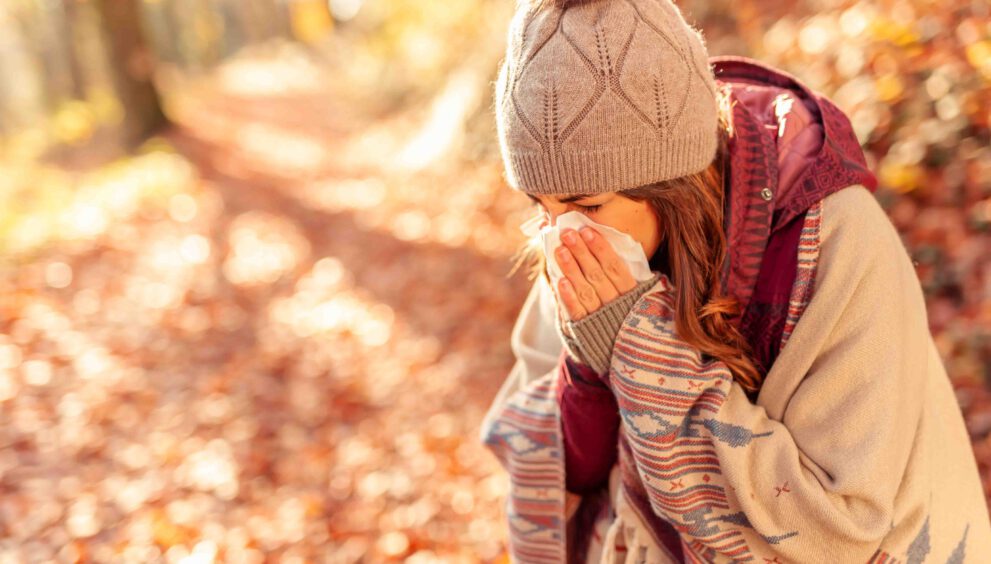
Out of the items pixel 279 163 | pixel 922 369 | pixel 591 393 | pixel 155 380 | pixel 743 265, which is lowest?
pixel 279 163

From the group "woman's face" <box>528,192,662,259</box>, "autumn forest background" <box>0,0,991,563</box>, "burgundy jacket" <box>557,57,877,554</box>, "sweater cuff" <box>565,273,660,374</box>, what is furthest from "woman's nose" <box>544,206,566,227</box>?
"autumn forest background" <box>0,0,991,563</box>

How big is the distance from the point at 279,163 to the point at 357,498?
8399mm

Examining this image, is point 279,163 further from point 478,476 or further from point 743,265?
point 743,265

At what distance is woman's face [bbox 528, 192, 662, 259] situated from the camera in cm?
166

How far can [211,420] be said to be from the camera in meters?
4.44

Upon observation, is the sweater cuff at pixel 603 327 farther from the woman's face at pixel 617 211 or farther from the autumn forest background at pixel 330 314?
the autumn forest background at pixel 330 314

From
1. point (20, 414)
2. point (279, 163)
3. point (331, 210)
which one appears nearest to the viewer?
point (20, 414)

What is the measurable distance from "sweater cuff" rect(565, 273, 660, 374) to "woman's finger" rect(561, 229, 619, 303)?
0.8 inches

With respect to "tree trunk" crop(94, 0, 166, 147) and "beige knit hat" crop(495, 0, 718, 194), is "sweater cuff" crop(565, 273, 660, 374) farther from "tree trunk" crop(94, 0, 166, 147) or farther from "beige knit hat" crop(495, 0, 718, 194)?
"tree trunk" crop(94, 0, 166, 147)

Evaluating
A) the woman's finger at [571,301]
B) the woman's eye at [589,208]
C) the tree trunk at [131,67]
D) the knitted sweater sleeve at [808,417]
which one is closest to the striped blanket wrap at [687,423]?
the knitted sweater sleeve at [808,417]

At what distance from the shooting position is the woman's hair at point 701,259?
164cm

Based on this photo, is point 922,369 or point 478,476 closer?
point 922,369

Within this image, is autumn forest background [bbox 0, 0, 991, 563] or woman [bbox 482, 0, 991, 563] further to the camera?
autumn forest background [bbox 0, 0, 991, 563]

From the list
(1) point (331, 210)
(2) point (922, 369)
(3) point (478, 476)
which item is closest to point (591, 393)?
(2) point (922, 369)
